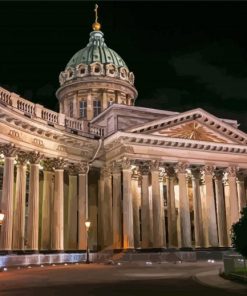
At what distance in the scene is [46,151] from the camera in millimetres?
36438

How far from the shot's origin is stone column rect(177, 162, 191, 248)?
136ft

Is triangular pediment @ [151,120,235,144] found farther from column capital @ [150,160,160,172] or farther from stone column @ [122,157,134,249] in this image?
stone column @ [122,157,134,249]

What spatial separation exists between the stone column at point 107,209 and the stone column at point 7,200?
1132 cm

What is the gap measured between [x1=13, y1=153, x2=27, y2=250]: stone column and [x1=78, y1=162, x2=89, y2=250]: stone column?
610cm

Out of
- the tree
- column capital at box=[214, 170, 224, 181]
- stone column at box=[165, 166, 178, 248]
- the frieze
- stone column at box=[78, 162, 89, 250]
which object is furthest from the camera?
column capital at box=[214, 170, 224, 181]

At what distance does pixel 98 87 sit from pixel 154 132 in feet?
75.8

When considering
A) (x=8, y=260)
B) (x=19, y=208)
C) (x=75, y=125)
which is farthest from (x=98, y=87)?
(x=8, y=260)

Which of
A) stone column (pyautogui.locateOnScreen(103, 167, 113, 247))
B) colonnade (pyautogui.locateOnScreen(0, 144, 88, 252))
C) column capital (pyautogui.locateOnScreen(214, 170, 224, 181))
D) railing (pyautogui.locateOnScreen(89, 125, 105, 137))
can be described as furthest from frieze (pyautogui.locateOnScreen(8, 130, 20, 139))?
column capital (pyautogui.locateOnScreen(214, 170, 224, 181))

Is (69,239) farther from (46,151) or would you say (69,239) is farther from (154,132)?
(154,132)

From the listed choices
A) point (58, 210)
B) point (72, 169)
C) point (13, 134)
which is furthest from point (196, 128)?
point (13, 134)

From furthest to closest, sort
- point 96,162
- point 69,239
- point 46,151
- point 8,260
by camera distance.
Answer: point 96,162, point 69,239, point 46,151, point 8,260

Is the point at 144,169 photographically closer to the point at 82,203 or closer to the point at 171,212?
the point at 171,212

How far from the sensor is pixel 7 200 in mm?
31672

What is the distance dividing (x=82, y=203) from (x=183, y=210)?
31.1 feet
